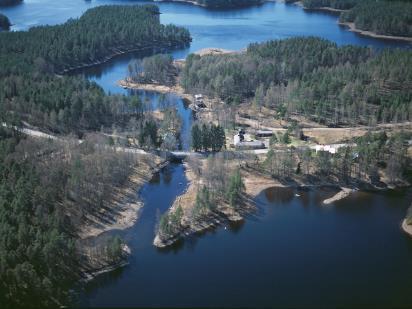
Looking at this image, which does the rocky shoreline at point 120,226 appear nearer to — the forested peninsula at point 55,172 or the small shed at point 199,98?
the forested peninsula at point 55,172

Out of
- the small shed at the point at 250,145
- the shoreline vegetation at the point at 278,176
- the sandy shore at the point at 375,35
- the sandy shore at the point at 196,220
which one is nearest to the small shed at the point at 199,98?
the small shed at the point at 250,145

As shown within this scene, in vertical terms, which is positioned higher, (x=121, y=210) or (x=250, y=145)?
(x=250, y=145)

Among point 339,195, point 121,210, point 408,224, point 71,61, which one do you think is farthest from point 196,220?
point 71,61

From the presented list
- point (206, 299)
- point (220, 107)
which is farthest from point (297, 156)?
point (206, 299)

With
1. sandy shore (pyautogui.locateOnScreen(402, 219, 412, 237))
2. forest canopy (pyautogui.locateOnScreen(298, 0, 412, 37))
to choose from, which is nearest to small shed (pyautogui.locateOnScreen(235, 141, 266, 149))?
sandy shore (pyautogui.locateOnScreen(402, 219, 412, 237))

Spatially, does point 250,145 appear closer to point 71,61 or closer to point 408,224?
point 408,224

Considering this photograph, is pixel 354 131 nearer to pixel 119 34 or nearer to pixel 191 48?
pixel 191 48

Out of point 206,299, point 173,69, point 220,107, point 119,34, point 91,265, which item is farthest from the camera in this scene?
point 119,34
